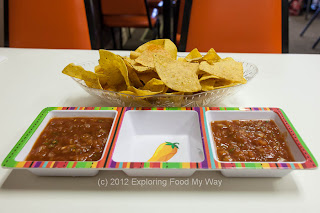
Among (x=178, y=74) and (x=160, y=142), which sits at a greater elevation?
(x=178, y=74)

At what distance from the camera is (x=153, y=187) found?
2.39 ft

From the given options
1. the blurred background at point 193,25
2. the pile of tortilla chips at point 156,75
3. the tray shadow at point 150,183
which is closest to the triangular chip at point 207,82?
the pile of tortilla chips at point 156,75

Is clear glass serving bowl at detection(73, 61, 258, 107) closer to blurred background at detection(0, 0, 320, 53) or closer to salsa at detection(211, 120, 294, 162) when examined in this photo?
salsa at detection(211, 120, 294, 162)

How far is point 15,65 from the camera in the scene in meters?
1.49

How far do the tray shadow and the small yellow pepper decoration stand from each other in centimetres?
10

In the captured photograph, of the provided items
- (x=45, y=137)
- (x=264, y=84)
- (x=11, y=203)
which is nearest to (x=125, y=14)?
(x=264, y=84)

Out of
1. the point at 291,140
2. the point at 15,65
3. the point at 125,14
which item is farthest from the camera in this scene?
the point at 125,14

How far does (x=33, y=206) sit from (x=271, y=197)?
2.21ft

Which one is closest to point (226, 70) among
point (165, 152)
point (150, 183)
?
point (165, 152)

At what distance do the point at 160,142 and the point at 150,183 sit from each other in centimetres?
22

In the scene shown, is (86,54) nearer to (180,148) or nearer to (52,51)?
(52,51)

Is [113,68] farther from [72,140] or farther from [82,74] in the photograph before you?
[72,140]

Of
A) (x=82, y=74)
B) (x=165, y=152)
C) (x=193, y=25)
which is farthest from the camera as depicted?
(x=193, y=25)

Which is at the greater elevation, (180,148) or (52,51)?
(52,51)
